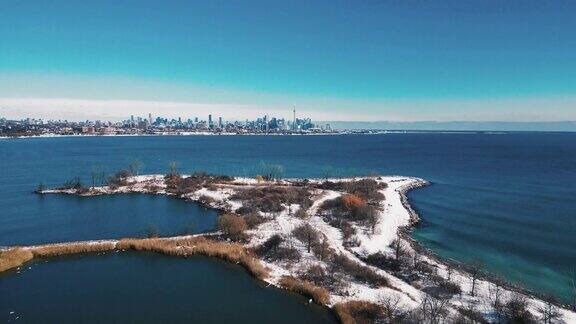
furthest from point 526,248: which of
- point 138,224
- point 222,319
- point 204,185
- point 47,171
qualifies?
point 47,171

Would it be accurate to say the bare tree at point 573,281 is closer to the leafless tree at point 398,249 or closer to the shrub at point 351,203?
the leafless tree at point 398,249

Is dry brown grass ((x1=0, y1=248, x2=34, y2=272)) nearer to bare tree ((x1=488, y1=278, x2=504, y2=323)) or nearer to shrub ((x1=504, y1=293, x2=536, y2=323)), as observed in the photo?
bare tree ((x1=488, y1=278, x2=504, y2=323))

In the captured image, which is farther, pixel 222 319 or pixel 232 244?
pixel 232 244

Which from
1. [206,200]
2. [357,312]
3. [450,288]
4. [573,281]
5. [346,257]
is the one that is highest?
[346,257]

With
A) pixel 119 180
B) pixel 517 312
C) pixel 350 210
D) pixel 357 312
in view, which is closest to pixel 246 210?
pixel 350 210

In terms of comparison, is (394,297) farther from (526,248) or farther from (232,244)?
(526,248)

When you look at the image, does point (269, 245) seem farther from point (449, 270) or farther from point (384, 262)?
point (449, 270)
